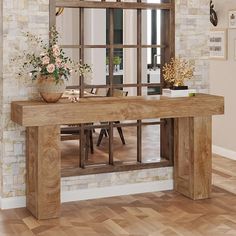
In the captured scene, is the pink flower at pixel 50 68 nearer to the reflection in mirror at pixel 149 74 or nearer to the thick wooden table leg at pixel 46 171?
the thick wooden table leg at pixel 46 171

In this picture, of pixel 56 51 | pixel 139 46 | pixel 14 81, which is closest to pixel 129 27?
pixel 139 46

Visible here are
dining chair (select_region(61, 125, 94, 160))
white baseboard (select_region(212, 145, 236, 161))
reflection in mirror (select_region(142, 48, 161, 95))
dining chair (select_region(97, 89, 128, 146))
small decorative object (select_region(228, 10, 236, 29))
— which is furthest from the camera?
white baseboard (select_region(212, 145, 236, 161))

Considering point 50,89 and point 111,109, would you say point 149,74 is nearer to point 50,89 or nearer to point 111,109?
point 111,109

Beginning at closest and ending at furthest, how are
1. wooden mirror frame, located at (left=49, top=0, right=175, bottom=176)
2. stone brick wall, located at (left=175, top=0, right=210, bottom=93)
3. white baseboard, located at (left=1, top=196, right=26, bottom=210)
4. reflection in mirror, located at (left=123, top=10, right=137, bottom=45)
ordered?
white baseboard, located at (left=1, top=196, right=26, bottom=210), wooden mirror frame, located at (left=49, top=0, right=175, bottom=176), stone brick wall, located at (left=175, top=0, right=210, bottom=93), reflection in mirror, located at (left=123, top=10, right=137, bottom=45)

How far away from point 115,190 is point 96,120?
945 mm

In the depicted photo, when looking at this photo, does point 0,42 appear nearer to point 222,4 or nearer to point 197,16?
point 197,16

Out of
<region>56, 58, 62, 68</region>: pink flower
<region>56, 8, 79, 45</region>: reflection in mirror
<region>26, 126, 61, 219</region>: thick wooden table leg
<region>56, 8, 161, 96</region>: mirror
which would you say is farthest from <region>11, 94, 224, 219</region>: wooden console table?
<region>56, 8, 79, 45</region>: reflection in mirror

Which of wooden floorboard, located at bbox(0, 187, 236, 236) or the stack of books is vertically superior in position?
the stack of books

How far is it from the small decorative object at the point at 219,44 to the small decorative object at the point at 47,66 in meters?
2.61

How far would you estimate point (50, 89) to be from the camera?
15.2 ft

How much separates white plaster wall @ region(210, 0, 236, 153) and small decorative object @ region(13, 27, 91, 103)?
2.57 meters

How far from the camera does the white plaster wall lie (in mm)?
6875

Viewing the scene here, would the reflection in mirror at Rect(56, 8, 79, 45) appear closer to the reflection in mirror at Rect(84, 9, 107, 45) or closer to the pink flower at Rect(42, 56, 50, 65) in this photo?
the reflection in mirror at Rect(84, 9, 107, 45)

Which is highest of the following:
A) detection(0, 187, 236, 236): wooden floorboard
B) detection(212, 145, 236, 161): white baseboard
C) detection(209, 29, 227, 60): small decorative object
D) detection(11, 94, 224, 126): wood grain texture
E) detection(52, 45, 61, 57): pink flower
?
detection(209, 29, 227, 60): small decorative object
